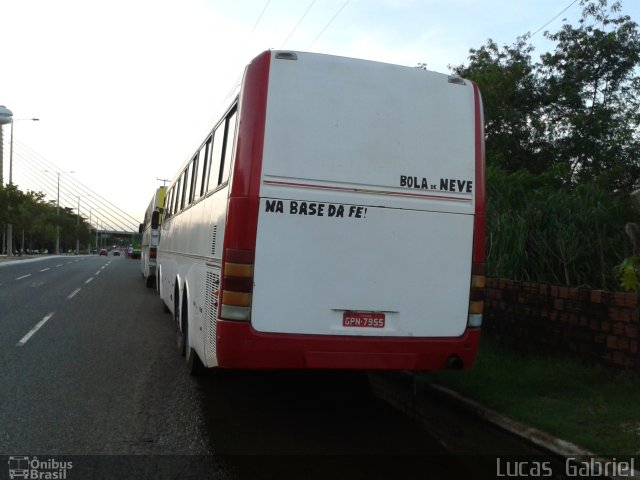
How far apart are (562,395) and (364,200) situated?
2.77m

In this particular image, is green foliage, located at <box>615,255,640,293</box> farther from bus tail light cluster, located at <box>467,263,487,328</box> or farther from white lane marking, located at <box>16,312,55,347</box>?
white lane marking, located at <box>16,312,55,347</box>

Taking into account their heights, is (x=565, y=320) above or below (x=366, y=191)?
below

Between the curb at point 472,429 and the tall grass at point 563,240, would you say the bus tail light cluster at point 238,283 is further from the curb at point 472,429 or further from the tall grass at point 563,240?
the tall grass at point 563,240

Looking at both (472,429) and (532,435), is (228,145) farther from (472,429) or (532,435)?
(532,435)

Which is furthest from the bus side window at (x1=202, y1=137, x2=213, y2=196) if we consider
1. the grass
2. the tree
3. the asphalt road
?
the tree

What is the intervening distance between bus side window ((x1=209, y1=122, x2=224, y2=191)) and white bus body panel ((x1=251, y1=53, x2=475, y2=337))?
127 cm

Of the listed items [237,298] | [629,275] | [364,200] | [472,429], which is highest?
[364,200]

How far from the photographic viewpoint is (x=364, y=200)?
16.7ft

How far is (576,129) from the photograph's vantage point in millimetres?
14492

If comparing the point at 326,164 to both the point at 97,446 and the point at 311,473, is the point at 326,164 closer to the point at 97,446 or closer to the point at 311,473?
the point at 311,473

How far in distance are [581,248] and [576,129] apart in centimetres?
799

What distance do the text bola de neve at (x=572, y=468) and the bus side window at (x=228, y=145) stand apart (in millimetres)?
3245

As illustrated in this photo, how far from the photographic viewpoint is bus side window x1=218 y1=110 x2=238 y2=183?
5.27 meters

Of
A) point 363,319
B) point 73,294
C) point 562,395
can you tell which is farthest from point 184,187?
point 73,294
